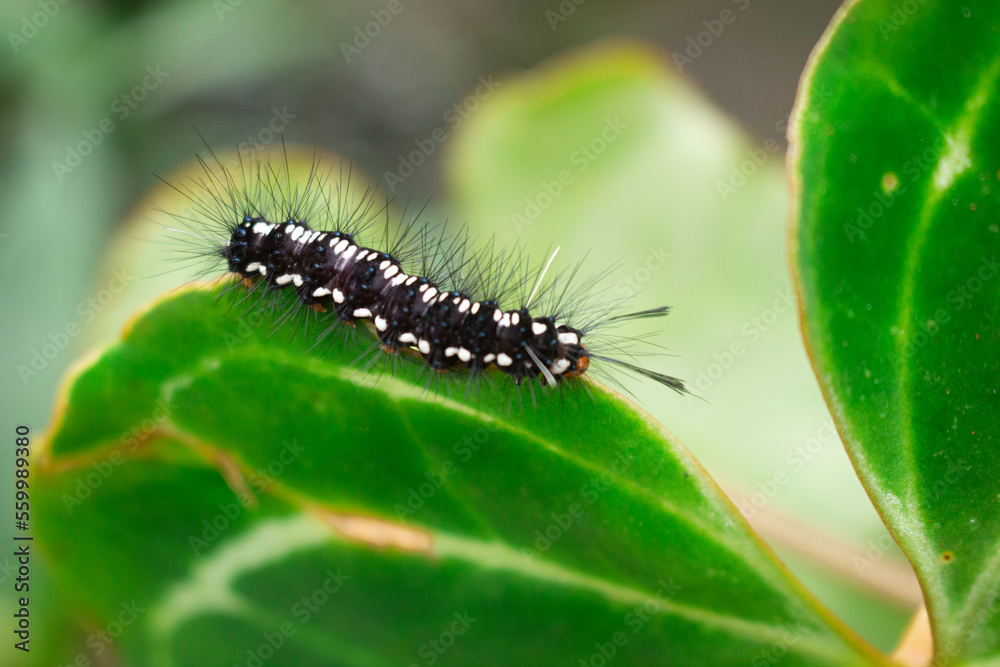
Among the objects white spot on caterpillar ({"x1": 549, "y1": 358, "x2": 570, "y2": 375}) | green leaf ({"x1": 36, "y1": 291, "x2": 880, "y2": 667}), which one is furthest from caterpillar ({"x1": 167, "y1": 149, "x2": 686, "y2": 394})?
green leaf ({"x1": 36, "y1": 291, "x2": 880, "y2": 667})

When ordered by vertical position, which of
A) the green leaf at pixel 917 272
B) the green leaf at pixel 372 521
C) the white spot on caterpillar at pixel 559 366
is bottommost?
the green leaf at pixel 372 521

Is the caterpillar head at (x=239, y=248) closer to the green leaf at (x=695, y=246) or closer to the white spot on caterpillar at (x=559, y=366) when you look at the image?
the white spot on caterpillar at (x=559, y=366)

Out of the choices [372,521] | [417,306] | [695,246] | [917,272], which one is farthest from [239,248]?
[917,272]

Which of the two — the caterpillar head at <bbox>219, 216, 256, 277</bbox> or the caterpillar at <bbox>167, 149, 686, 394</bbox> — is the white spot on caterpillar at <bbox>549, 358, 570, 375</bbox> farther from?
the caterpillar head at <bbox>219, 216, 256, 277</bbox>

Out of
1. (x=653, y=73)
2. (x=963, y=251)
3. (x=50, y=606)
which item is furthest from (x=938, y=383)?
(x=50, y=606)

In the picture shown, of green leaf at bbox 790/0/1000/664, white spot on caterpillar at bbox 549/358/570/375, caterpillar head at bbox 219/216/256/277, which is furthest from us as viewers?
caterpillar head at bbox 219/216/256/277

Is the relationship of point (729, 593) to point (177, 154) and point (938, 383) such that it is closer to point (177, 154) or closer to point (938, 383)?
point (938, 383)

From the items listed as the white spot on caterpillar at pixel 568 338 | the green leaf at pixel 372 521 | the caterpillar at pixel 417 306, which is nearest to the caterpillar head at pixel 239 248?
the caterpillar at pixel 417 306
